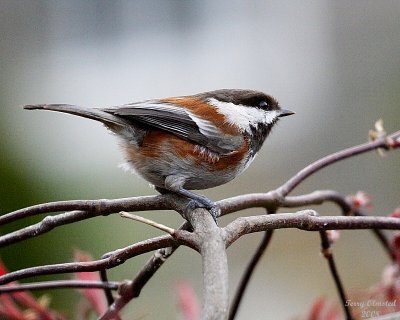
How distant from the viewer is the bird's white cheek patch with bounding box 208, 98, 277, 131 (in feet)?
7.91

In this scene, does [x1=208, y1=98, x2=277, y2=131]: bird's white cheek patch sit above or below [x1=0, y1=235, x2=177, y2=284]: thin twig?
above

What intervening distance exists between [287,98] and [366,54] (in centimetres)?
119

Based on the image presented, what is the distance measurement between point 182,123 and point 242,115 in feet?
0.83

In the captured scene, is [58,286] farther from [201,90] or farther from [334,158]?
[201,90]

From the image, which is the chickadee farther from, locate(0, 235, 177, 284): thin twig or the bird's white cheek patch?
locate(0, 235, 177, 284): thin twig

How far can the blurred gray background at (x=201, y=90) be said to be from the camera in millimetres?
5344

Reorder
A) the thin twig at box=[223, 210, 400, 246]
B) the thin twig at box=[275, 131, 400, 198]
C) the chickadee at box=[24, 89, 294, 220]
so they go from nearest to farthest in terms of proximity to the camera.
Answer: the thin twig at box=[223, 210, 400, 246]
the thin twig at box=[275, 131, 400, 198]
the chickadee at box=[24, 89, 294, 220]

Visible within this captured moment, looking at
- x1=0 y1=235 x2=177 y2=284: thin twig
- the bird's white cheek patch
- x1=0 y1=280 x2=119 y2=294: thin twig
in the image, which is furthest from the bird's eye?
x1=0 y1=235 x2=177 y2=284: thin twig

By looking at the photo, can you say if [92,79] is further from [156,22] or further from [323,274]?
[323,274]

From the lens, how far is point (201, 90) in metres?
9.85

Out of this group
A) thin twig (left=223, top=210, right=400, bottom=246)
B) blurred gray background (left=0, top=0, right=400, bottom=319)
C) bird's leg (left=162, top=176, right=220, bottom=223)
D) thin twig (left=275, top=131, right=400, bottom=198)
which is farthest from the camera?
blurred gray background (left=0, top=0, right=400, bottom=319)

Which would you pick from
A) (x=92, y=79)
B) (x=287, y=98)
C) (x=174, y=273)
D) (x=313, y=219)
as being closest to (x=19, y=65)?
(x=92, y=79)

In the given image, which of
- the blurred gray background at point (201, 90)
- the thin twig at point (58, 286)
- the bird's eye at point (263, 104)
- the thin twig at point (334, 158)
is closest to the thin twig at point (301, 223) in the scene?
the thin twig at point (334, 158)

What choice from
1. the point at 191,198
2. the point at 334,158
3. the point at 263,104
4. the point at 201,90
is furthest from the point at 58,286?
the point at 201,90
